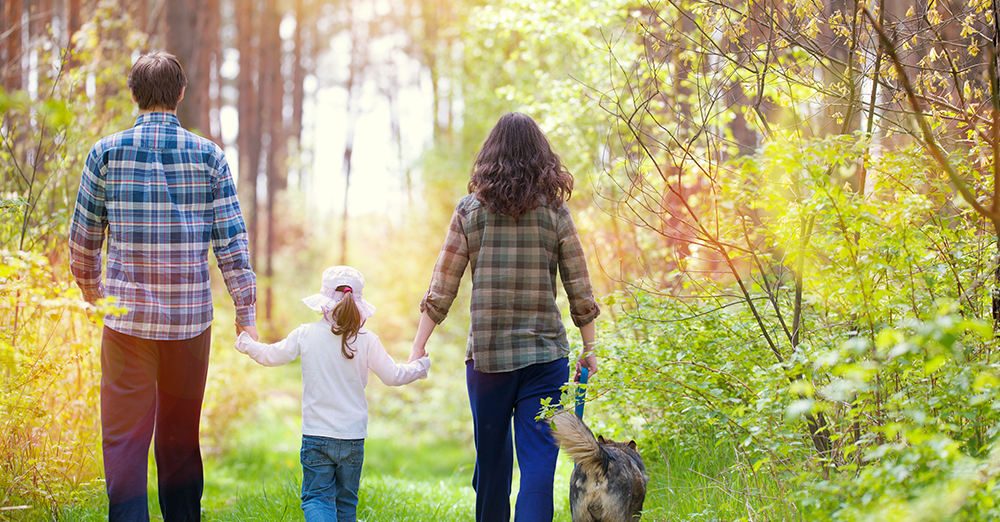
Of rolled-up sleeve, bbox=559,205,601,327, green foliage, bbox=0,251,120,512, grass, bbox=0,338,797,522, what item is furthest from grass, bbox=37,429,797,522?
rolled-up sleeve, bbox=559,205,601,327

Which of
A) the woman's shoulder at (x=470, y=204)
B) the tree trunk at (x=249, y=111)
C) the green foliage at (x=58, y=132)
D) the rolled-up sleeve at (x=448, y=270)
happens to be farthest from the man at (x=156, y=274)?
the tree trunk at (x=249, y=111)

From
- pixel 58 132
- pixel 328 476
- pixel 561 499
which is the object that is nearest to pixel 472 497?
pixel 561 499

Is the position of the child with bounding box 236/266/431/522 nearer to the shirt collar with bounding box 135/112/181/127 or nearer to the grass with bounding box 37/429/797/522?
the grass with bounding box 37/429/797/522

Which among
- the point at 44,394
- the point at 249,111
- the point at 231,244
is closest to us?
the point at 231,244

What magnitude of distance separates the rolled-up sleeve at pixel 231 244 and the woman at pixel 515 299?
30.2 inches

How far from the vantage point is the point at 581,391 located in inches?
111

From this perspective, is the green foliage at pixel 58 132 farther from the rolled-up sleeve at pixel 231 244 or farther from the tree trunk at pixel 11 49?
the rolled-up sleeve at pixel 231 244

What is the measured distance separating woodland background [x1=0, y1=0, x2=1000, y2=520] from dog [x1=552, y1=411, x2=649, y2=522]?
25cm

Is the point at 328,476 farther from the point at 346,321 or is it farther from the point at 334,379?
the point at 346,321

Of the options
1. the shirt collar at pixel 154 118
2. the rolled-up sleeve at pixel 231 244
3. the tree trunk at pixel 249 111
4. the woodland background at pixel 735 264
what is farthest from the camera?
the tree trunk at pixel 249 111

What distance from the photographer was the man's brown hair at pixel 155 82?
110 inches

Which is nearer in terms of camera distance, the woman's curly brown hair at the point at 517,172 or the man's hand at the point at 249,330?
the woman's curly brown hair at the point at 517,172

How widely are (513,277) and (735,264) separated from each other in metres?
1.81

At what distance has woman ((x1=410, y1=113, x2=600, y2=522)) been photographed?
107 inches
